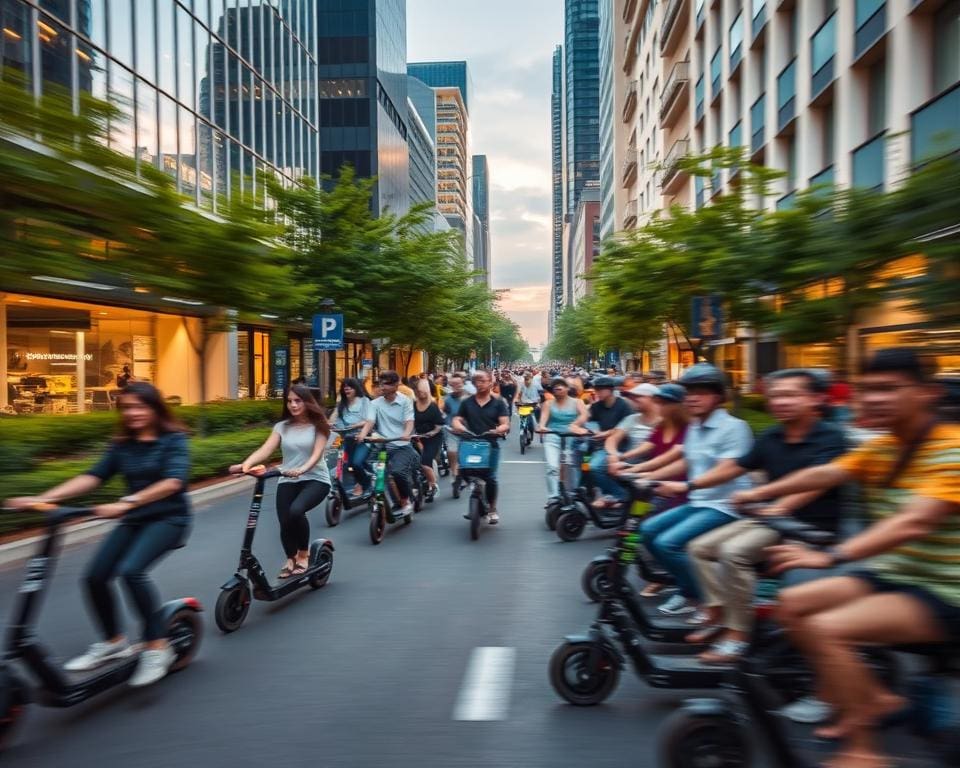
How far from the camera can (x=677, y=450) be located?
20.0ft

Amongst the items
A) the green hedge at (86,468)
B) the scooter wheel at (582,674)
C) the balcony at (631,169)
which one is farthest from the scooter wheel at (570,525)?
the balcony at (631,169)

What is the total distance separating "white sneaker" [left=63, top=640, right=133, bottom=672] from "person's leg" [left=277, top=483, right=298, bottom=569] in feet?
6.34

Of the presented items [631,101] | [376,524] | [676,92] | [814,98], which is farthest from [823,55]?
[631,101]

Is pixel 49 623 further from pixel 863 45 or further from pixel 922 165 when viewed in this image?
pixel 863 45

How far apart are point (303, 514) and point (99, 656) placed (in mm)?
2205

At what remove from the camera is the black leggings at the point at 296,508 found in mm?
6484

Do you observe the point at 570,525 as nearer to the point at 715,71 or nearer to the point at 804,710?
the point at 804,710

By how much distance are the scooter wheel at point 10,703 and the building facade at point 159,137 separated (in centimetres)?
753

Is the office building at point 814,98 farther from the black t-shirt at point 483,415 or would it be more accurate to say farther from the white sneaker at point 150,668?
the white sneaker at point 150,668

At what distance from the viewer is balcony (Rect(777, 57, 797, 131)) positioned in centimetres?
2219

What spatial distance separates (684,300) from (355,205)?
9.58 metres

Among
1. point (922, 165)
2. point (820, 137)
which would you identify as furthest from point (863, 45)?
point (922, 165)

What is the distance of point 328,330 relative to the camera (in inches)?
754

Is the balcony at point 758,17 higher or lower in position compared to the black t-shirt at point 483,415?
higher
